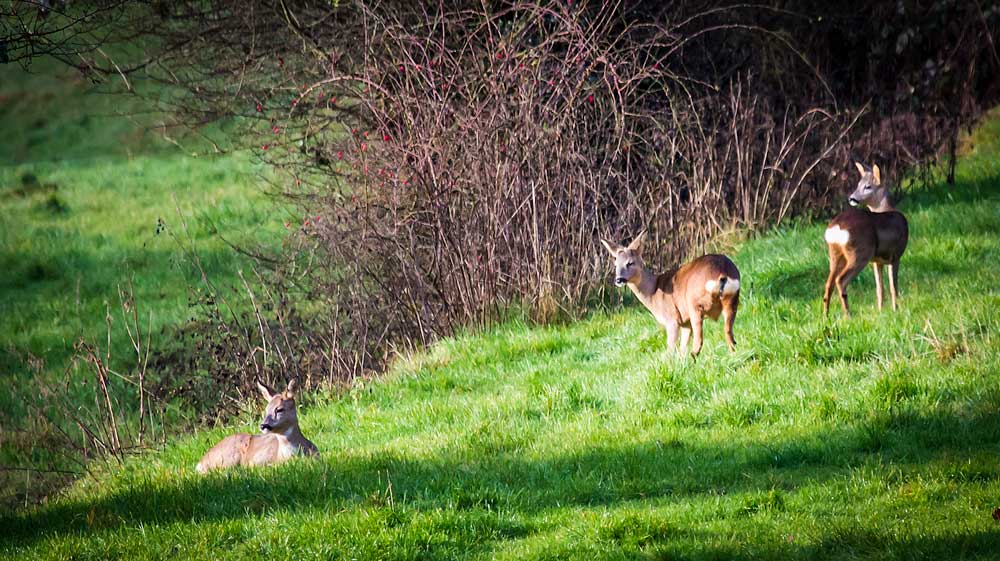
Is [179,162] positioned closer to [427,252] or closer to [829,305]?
[427,252]

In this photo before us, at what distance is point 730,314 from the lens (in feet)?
29.0

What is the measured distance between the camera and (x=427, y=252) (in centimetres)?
1176

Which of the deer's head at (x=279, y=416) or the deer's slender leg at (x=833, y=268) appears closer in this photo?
the deer's head at (x=279, y=416)

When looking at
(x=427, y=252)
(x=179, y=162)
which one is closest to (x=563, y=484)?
(x=427, y=252)

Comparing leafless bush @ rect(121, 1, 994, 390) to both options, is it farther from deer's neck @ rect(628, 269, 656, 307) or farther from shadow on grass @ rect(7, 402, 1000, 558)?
shadow on grass @ rect(7, 402, 1000, 558)

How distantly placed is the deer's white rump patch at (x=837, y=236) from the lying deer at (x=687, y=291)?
4.05 ft

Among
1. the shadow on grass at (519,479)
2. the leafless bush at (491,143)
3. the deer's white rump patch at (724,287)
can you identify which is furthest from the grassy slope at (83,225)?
the deer's white rump patch at (724,287)

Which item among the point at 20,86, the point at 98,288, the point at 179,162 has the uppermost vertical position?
the point at 20,86

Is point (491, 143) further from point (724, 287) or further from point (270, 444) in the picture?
point (270, 444)

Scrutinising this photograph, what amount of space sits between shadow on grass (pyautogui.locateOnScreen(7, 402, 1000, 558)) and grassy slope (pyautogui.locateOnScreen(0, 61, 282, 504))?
410cm

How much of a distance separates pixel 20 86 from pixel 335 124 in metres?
17.4

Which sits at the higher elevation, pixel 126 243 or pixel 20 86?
pixel 20 86

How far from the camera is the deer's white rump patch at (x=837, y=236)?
9.48m

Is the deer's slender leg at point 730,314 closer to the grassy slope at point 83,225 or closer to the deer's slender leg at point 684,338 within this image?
the deer's slender leg at point 684,338
